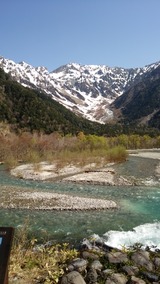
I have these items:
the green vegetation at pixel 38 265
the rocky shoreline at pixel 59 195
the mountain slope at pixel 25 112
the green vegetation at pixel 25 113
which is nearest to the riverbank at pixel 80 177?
the rocky shoreline at pixel 59 195

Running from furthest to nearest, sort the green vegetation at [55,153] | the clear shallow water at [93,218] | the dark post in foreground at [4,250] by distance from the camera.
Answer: the green vegetation at [55,153] → the clear shallow water at [93,218] → the dark post in foreground at [4,250]

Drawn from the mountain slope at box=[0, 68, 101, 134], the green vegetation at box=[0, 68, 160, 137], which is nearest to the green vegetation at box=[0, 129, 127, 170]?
the green vegetation at box=[0, 68, 160, 137]

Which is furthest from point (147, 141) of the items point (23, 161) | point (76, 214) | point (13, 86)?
point (76, 214)

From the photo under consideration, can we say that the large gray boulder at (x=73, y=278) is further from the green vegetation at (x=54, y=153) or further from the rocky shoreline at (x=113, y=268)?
the green vegetation at (x=54, y=153)

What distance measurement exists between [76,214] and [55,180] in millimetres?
16289

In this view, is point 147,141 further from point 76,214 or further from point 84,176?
point 76,214

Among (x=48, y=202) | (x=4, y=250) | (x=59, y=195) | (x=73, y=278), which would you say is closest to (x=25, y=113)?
(x=59, y=195)

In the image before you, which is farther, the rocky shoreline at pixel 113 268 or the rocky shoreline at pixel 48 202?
the rocky shoreline at pixel 48 202

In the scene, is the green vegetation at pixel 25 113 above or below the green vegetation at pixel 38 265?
above

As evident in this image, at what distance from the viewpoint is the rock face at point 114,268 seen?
9.71m

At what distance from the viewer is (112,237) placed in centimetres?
1642

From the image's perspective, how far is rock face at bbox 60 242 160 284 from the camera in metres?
9.71

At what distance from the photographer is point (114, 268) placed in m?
10.5

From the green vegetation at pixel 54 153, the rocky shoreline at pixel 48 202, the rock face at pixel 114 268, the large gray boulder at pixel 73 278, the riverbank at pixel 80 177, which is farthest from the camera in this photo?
the green vegetation at pixel 54 153
